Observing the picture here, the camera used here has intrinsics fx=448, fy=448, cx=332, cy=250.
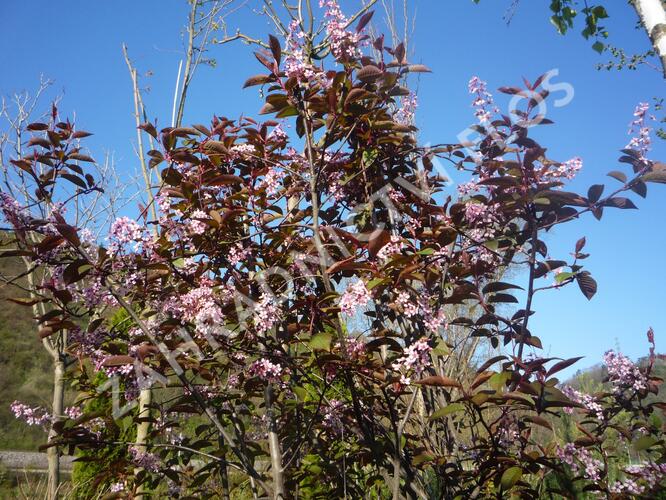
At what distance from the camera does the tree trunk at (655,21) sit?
1.64 m

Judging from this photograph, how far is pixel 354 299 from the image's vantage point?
1425mm

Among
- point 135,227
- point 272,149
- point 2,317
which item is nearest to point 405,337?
point 272,149

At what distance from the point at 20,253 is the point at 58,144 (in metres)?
0.48

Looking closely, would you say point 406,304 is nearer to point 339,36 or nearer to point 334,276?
point 334,276

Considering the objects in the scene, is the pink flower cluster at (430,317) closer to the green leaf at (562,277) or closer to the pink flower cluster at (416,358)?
the pink flower cluster at (416,358)

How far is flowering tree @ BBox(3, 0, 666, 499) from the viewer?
58.3 inches

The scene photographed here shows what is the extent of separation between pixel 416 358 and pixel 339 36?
1252 mm

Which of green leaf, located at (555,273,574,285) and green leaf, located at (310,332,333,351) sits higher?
green leaf, located at (555,273,574,285)

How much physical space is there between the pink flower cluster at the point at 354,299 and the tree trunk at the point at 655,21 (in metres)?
1.35

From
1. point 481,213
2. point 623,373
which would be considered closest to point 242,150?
point 481,213

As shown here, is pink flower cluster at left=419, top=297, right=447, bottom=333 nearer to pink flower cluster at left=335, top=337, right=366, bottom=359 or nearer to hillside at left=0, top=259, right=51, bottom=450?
pink flower cluster at left=335, top=337, right=366, bottom=359

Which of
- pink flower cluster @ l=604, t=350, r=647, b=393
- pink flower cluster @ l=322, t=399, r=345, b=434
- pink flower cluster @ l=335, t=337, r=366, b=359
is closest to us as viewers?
pink flower cluster @ l=335, t=337, r=366, b=359

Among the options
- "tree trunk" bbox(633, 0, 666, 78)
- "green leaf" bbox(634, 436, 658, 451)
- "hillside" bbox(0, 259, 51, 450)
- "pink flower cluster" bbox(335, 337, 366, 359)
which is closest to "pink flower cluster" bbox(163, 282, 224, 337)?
"pink flower cluster" bbox(335, 337, 366, 359)

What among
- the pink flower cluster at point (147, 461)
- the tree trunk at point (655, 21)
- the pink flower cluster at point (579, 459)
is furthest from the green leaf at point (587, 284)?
the pink flower cluster at point (147, 461)
